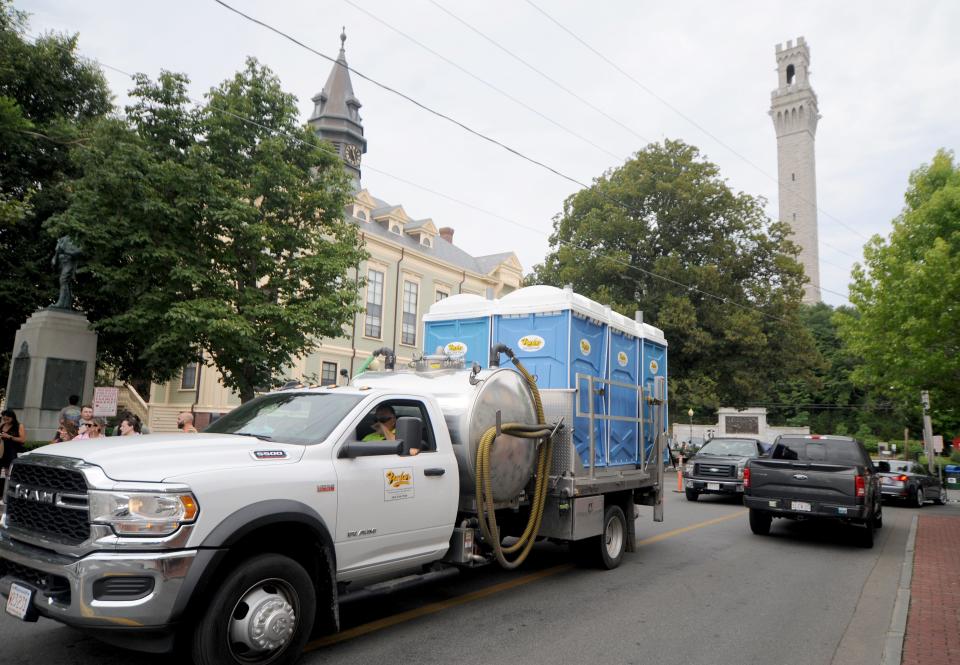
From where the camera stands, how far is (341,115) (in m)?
45.2

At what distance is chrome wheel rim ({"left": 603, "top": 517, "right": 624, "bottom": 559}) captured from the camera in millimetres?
8344

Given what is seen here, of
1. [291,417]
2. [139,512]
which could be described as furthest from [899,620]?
[139,512]

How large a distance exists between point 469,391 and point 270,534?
8.51 feet

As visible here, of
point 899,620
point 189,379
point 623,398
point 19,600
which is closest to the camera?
point 19,600

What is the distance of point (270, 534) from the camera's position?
4.43m

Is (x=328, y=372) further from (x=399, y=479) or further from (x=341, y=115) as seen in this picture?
(x=399, y=479)

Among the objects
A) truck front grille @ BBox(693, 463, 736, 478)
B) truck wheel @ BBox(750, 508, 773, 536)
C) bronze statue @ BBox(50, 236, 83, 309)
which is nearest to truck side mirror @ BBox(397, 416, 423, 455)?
truck wheel @ BBox(750, 508, 773, 536)

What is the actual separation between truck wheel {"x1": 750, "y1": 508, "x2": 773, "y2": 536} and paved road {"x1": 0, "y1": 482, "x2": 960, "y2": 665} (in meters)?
1.79

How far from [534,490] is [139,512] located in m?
4.35

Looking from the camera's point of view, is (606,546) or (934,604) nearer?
(934,604)

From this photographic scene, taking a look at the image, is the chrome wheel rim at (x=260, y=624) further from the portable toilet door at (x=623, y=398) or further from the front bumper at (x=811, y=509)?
the front bumper at (x=811, y=509)

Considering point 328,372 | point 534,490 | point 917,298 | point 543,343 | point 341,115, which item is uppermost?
point 341,115

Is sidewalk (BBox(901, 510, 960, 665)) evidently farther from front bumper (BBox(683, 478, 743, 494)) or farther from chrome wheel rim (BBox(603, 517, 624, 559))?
front bumper (BBox(683, 478, 743, 494))

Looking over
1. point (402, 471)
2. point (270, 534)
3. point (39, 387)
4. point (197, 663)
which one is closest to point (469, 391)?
point (402, 471)
